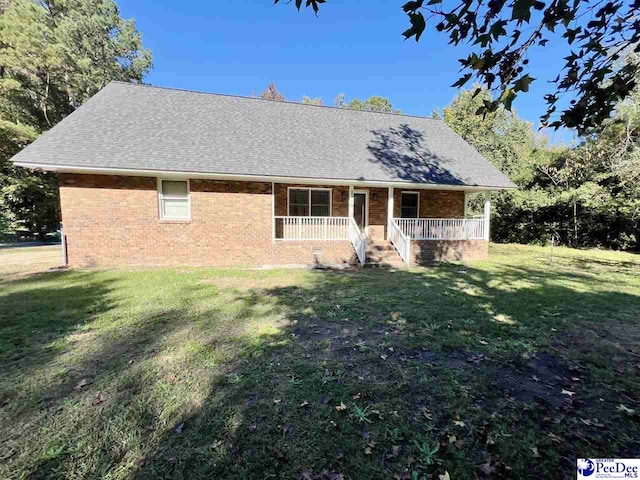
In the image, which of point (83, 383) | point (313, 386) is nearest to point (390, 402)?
point (313, 386)

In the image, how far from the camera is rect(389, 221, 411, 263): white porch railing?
36.6 ft

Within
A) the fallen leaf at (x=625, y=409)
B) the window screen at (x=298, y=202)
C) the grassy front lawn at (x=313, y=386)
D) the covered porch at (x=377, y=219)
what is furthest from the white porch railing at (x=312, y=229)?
the fallen leaf at (x=625, y=409)

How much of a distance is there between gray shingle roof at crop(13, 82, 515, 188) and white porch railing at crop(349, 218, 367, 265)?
1.83 meters

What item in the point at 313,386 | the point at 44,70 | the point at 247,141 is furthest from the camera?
the point at 44,70

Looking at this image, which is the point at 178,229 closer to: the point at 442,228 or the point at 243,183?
the point at 243,183

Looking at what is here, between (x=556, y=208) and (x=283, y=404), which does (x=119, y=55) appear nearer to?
(x=283, y=404)

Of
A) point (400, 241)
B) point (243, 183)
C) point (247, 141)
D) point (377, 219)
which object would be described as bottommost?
point (400, 241)

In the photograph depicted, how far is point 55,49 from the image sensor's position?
16.6 m

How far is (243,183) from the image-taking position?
10.4 metres

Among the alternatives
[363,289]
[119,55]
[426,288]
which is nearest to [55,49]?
[119,55]

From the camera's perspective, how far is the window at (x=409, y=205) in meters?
13.9

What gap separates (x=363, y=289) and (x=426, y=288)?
1.54 metres

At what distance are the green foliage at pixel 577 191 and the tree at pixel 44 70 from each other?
2162cm

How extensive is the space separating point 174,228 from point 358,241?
606 cm
